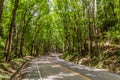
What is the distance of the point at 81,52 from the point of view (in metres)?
38.1

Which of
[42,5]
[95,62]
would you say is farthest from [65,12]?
[95,62]

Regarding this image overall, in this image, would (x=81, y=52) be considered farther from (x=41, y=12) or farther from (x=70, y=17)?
(x=41, y=12)

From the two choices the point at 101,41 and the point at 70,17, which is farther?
the point at 70,17

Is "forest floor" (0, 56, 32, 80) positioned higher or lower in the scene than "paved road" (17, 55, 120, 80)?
higher

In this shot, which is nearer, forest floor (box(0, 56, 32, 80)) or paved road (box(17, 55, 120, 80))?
paved road (box(17, 55, 120, 80))

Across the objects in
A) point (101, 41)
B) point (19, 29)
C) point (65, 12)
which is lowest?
point (101, 41)

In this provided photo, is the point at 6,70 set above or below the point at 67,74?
above

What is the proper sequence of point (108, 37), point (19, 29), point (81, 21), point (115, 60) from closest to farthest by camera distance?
1. point (115, 60)
2. point (108, 37)
3. point (81, 21)
4. point (19, 29)

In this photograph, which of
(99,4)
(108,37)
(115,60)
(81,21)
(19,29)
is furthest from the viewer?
(99,4)

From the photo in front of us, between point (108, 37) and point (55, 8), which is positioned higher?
point (55, 8)

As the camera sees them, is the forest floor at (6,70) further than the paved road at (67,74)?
Yes

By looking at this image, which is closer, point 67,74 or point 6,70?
point 67,74

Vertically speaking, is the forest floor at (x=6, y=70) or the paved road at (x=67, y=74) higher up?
the forest floor at (x=6, y=70)

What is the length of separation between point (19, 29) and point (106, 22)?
58.9ft
